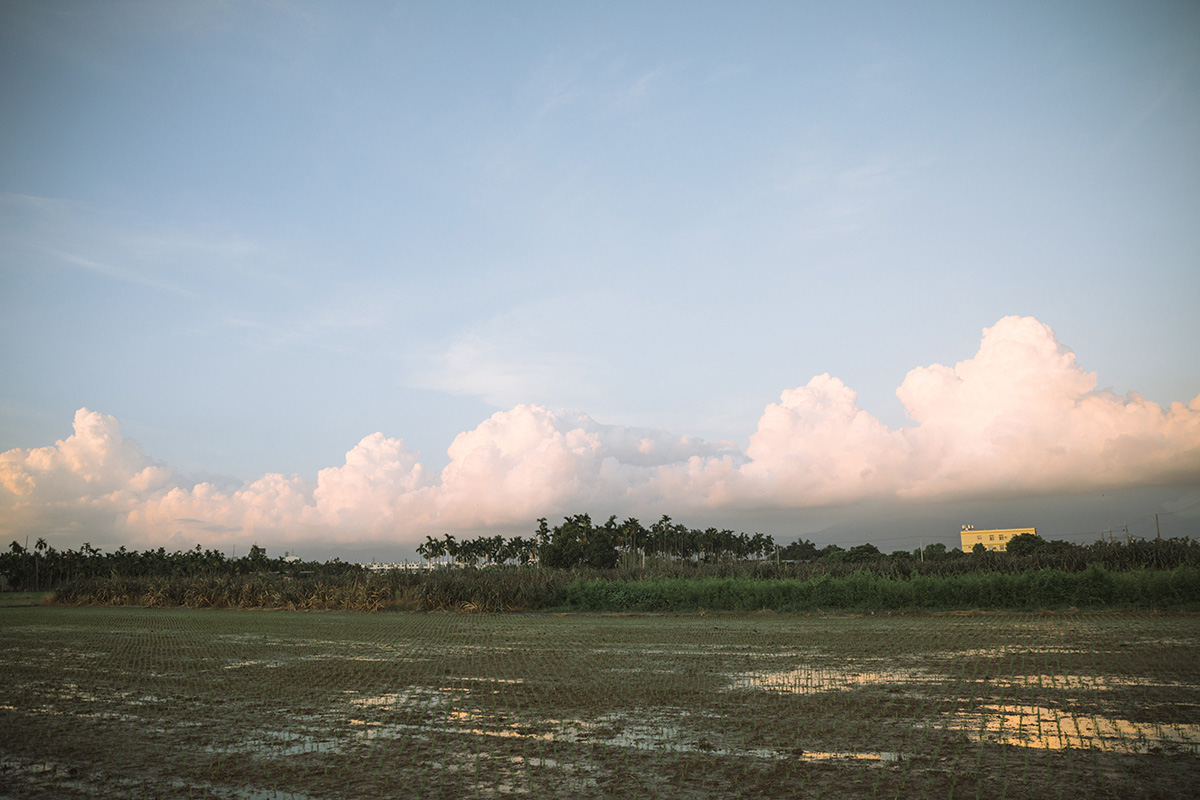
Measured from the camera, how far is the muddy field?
5996 millimetres

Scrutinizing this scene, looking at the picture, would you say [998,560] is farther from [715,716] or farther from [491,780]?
[491,780]

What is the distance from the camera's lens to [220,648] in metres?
16.6

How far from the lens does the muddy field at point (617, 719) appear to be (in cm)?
600

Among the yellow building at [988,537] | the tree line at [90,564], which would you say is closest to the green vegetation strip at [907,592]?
the tree line at [90,564]

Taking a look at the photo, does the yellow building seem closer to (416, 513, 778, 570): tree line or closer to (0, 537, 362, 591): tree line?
(416, 513, 778, 570): tree line

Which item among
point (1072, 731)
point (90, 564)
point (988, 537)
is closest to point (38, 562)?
point (90, 564)

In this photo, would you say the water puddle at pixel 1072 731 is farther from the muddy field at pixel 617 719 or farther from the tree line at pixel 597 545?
the tree line at pixel 597 545

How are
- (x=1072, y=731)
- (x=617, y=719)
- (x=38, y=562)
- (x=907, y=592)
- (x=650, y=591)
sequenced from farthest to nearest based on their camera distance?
(x=38, y=562) → (x=650, y=591) → (x=907, y=592) → (x=617, y=719) → (x=1072, y=731)

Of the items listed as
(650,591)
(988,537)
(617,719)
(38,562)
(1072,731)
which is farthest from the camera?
(988,537)

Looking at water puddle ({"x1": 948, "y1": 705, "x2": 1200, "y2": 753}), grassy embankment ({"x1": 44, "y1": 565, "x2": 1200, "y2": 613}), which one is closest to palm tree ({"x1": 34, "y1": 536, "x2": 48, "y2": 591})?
grassy embankment ({"x1": 44, "y1": 565, "x2": 1200, "y2": 613})

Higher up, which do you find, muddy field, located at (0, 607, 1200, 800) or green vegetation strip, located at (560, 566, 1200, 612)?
muddy field, located at (0, 607, 1200, 800)

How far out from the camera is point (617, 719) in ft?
27.7

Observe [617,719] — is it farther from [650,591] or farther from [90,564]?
[90,564]

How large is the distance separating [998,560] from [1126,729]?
2930 cm
